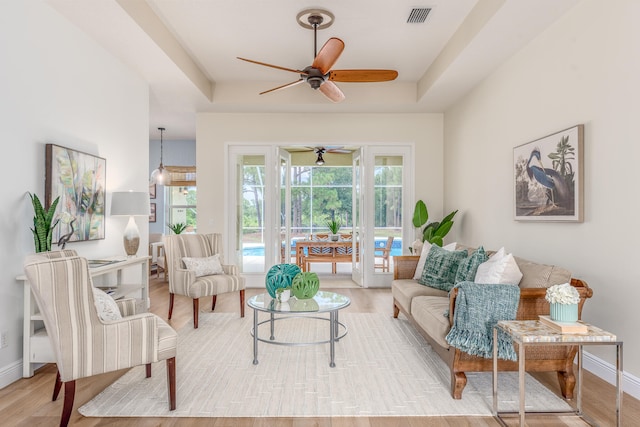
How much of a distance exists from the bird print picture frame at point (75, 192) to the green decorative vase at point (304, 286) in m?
1.92

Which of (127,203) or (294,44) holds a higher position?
(294,44)

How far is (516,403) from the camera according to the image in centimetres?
238

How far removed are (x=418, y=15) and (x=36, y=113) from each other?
3.34 metres

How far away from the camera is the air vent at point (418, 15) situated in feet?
11.7

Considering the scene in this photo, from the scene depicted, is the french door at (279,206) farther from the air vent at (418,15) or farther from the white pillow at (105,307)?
the white pillow at (105,307)

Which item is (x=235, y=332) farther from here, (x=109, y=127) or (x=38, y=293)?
(x=109, y=127)

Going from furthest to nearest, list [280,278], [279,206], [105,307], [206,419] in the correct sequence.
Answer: [279,206] < [280,278] < [105,307] < [206,419]

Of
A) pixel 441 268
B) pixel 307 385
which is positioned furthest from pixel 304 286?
pixel 441 268

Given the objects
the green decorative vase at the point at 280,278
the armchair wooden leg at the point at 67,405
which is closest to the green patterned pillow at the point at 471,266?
the green decorative vase at the point at 280,278

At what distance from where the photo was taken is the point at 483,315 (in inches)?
92.8

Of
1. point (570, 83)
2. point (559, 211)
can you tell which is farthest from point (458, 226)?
point (570, 83)

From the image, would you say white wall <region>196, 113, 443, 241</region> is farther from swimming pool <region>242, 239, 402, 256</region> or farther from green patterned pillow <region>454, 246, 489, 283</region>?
green patterned pillow <region>454, 246, 489, 283</region>

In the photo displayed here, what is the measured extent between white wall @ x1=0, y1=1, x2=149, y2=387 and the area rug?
1092 mm

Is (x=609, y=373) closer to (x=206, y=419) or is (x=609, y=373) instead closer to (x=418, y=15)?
(x=206, y=419)
